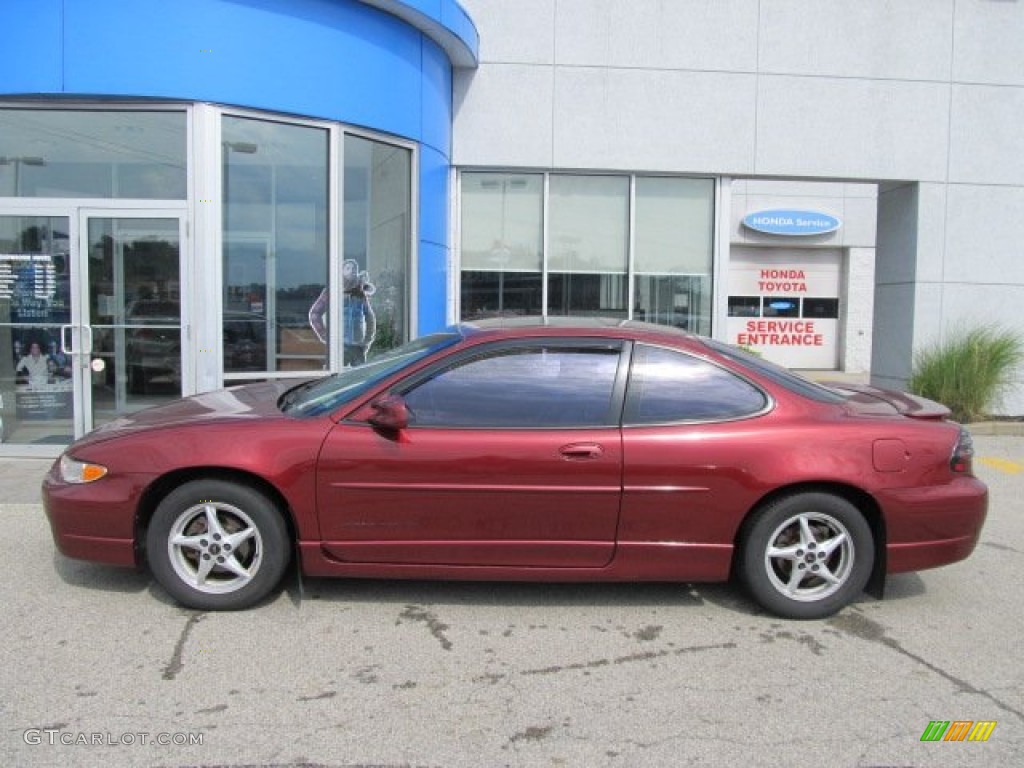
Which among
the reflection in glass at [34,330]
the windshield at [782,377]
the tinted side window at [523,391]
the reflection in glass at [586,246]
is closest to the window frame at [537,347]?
the tinted side window at [523,391]

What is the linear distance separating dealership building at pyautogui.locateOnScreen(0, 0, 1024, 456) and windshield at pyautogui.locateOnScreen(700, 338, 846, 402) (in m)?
5.10

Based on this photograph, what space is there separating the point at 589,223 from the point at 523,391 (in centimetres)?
708

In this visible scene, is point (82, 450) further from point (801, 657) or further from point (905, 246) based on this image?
point (905, 246)

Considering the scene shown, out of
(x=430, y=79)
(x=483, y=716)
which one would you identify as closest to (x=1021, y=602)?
(x=483, y=716)

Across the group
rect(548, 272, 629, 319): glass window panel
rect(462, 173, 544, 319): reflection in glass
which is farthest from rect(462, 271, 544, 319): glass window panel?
rect(548, 272, 629, 319): glass window panel

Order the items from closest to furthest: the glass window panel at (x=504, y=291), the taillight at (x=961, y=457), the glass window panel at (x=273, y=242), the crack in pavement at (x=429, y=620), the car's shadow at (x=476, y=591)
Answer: the crack in pavement at (x=429, y=620) < the taillight at (x=961, y=457) < the car's shadow at (x=476, y=591) < the glass window panel at (x=273, y=242) < the glass window panel at (x=504, y=291)

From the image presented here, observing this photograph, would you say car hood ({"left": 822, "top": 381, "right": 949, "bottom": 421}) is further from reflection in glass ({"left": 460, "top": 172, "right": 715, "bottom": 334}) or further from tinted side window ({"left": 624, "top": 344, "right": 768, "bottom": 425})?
reflection in glass ({"left": 460, "top": 172, "right": 715, "bottom": 334})

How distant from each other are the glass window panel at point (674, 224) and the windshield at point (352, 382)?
6.66 m

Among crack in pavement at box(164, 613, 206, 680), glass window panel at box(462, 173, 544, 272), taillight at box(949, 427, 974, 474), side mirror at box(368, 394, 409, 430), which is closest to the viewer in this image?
crack in pavement at box(164, 613, 206, 680)

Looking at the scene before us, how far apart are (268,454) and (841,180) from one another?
30.5 ft

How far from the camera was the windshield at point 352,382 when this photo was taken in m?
4.20

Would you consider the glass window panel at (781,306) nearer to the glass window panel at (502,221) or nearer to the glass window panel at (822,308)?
the glass window panel at (822,308)

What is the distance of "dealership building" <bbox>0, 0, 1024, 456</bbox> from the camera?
754 cm

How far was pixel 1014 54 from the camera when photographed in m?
10.6
